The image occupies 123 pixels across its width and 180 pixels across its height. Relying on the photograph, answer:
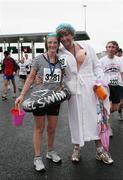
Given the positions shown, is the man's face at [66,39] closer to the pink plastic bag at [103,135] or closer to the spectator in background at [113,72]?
the pink plastic bag at [103,135]

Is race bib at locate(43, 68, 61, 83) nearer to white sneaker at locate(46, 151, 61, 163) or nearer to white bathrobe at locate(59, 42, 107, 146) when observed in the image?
white bathrobe at locate(59, 42, 107, 146)

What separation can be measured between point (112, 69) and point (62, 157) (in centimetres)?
245

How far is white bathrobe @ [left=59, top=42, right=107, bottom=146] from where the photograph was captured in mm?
5520

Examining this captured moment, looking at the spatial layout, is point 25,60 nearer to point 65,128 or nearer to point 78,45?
point 65,128

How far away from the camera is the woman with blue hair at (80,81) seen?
5457 millimetres

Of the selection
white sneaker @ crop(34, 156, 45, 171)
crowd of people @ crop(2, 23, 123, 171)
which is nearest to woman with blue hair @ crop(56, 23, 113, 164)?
crowd of people @ crop(2, 23, 123, 171)

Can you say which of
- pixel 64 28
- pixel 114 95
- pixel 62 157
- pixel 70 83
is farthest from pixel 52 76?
pixel 114 95

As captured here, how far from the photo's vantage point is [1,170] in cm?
546

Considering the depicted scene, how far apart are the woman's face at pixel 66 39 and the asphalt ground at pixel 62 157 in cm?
163

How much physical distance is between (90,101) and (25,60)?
13.5 m

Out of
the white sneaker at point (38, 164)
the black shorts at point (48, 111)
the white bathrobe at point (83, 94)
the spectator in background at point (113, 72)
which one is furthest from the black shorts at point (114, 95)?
the white sneaker at point (38, 164)

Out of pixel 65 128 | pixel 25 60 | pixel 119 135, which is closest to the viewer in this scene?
pixel 119 135

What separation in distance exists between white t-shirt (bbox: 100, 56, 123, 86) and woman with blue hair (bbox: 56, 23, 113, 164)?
79.0 inches

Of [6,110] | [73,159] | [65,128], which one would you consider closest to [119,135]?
[65,128]
